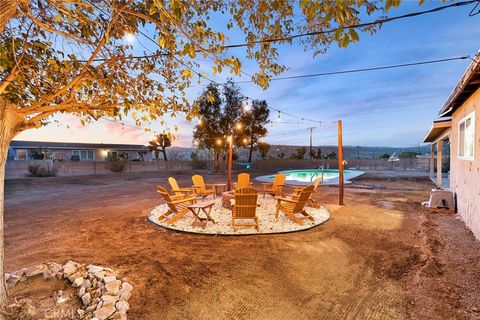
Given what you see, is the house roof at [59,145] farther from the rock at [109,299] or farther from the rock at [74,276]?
the rock at [109,299]

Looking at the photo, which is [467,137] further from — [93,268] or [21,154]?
[21,154]

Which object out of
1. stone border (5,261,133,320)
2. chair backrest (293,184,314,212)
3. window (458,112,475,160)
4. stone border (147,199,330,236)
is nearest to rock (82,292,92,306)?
stone border (5,261,133,320)

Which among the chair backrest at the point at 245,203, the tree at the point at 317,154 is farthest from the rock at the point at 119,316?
the tree at the point at 317,154

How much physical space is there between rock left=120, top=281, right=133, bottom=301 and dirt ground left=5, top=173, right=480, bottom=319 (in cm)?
7

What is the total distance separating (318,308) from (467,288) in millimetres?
1846

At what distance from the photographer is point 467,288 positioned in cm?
280

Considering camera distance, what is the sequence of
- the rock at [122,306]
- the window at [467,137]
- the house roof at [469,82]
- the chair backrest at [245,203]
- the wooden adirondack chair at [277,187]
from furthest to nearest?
the wooden adirondack chair at [277,187] < the chair backrest at [245,203] < the window at [467,137] < the house roof at [469,82] < the rock at [122,306]

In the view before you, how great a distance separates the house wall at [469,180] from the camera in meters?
4.53

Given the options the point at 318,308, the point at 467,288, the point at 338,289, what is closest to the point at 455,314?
the point at 467,288

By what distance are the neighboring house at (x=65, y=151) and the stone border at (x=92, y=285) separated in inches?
1005

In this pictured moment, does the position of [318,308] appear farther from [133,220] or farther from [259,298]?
[133,220]

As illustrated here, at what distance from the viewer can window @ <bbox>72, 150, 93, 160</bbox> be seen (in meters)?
31.0

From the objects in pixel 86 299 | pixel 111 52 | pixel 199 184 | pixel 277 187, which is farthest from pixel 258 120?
pixel 86 299

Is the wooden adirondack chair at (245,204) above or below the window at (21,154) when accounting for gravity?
below
